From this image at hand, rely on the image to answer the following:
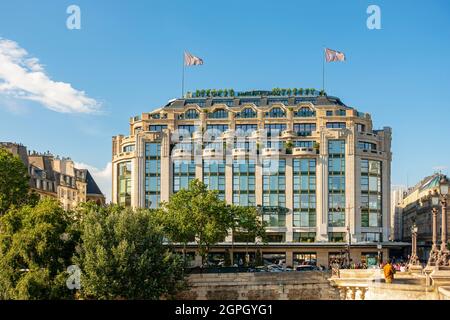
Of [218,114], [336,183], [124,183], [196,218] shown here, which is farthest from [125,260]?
[218,114]

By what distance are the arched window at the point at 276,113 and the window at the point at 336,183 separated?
10249mm

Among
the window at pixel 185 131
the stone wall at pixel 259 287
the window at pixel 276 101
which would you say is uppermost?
the window at pixel 276 101

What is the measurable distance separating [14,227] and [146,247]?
11.0m

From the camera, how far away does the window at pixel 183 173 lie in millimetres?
107938

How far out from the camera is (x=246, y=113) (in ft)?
371

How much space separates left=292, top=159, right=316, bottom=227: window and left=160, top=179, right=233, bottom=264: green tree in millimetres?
26645

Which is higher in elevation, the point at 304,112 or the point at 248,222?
the point at 304,112

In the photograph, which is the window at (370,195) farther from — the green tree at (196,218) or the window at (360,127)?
the green tree at (196,218)

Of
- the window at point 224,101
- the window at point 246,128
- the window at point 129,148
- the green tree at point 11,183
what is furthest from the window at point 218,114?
the green tree at point 11,183

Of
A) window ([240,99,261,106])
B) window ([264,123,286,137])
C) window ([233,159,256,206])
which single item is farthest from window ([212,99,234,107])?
window ([233,159,256,206])

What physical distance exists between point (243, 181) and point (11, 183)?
4607 cm

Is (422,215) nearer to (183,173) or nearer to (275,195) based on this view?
(275,195)

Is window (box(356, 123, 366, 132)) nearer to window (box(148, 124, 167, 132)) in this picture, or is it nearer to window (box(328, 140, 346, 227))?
window (box(328, 140, 346, 227))

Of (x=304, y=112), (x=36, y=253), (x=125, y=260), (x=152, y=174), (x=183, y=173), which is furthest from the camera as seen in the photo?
(x=304, y=112)
